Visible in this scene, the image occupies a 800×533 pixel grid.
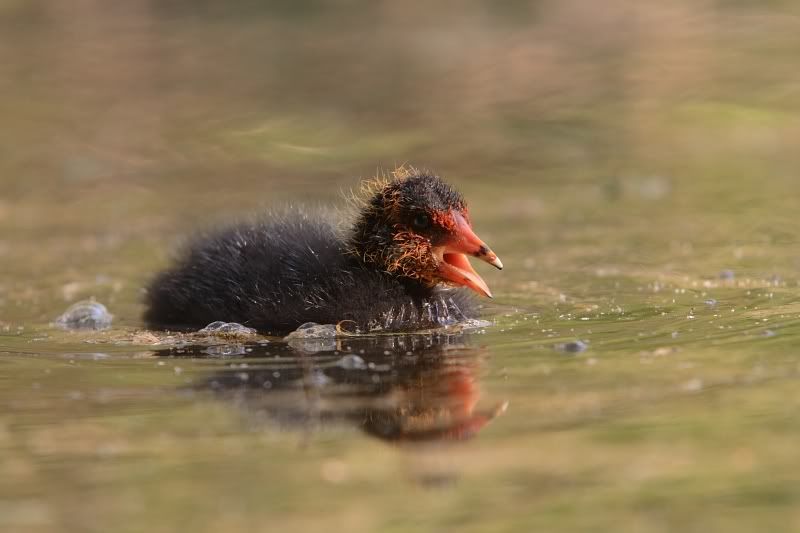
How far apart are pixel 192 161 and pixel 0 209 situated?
1.93m

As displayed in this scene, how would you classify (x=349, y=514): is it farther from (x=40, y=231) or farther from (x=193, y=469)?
(x=40, y=231)

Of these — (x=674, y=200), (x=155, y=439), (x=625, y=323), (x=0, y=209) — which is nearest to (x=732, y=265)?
(x=625, y=323)

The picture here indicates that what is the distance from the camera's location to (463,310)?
7.33 metres

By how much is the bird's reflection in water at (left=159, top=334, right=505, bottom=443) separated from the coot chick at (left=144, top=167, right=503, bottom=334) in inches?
12.3

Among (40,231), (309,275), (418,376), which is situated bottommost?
(418,376)

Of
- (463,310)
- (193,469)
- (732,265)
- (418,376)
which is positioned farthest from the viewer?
(732,265)

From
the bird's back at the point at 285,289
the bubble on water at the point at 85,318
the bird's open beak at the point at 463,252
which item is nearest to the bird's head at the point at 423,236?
the bird's open beak at the point at 463,252

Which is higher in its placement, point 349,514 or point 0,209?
point 0,209

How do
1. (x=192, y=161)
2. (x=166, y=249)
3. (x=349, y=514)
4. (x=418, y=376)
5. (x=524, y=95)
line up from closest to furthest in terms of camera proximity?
(x=349, y=514), (x=418, y=376), (x=166, y=249), (x=192, y=161), (x=524, y=95)

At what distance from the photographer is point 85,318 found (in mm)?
7586

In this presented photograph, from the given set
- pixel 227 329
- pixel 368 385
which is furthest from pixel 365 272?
pixel 368 385

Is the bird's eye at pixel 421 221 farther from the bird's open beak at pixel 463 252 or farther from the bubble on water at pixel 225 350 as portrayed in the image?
the bubble on water at pixel 225 350

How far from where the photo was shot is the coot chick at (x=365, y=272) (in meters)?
6.99

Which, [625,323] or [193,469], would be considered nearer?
[193,469]
